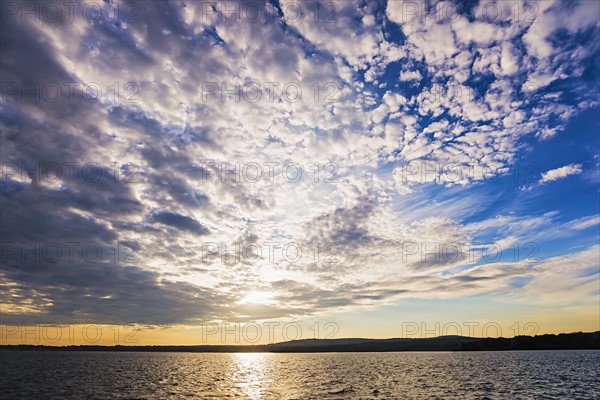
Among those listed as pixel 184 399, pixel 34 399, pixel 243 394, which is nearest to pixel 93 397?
pixel 34 399

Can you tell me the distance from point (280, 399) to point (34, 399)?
36988mm

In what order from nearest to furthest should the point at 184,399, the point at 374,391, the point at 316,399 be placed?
the point at 316,399
the point at 184,399
the point at 374,391

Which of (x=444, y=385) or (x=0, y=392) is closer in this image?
(x=0, y=392)

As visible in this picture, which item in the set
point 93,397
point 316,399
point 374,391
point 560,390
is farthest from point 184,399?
point 560,390

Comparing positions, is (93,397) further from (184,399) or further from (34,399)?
(184,399)

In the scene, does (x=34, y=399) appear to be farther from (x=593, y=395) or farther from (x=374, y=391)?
(x=593, y=395)

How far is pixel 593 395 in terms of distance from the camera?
5709 centimetres

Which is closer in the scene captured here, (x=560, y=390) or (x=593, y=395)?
(x=593, y=395)

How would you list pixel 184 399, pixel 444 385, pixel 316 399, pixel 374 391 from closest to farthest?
pixel 316 399 < pixel 184 399 < pixel 374 391 < pixel 444 385

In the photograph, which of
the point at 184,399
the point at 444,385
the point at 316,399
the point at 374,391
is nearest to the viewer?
the point at 316,399

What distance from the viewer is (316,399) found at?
55.8m

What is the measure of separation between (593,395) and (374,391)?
107 ft

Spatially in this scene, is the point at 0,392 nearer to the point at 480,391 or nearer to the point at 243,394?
the point at 243,394

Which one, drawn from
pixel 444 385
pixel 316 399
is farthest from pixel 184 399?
pixel 444 385
